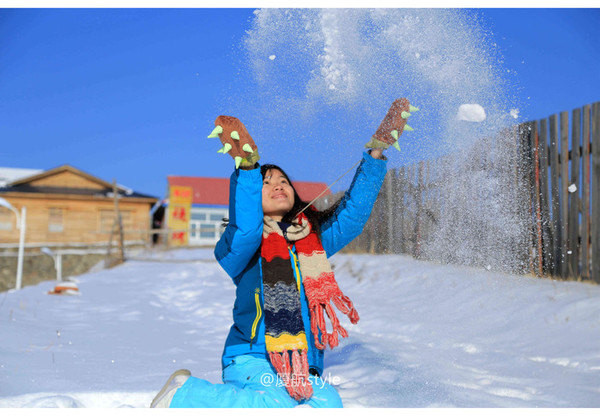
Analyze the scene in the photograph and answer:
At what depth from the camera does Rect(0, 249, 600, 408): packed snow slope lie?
81.2 inches

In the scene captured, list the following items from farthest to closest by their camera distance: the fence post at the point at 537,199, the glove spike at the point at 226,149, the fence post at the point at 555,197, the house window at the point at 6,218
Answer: the house window at the point at 6,218, the fence post at the point at 555,197, the fence post at the point at 537,199, the glove spike at the point at 226,149

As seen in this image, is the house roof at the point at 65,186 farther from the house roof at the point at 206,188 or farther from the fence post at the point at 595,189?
the fence post at the point at 595,189

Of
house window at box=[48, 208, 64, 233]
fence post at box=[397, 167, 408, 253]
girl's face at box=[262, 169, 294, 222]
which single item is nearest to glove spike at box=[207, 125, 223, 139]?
girl's face at box=[262, 169, 294, 222]

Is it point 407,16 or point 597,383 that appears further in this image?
point 597,383

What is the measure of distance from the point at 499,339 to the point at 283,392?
216 cm

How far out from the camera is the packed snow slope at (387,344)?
6.77ft

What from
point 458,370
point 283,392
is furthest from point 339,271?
point 283,392

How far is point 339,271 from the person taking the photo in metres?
6.15

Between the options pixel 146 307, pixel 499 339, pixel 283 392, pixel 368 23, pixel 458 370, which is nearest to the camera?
pixel 283 392

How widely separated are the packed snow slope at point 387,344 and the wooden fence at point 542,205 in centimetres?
25

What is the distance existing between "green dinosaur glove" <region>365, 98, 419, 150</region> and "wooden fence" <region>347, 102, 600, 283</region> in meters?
0.77

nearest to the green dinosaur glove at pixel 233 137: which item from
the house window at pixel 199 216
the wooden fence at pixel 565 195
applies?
the wooden fence at pixel 565 195

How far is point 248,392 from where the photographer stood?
57.3 inches
